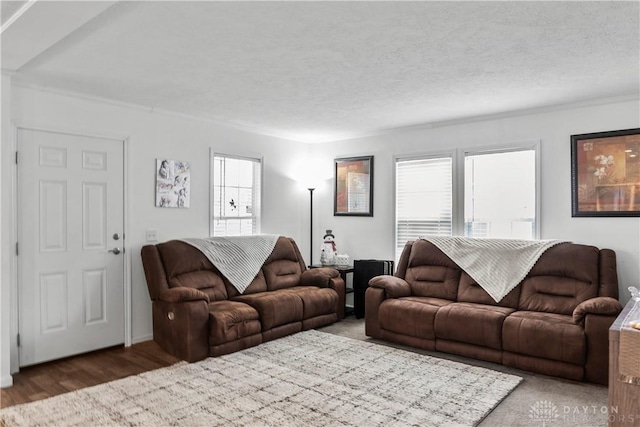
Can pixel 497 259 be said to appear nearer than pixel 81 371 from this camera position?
No

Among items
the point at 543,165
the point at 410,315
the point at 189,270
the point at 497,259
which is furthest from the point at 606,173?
the point at 189,270

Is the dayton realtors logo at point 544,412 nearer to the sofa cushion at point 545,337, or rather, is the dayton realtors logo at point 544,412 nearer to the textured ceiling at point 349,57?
the sofa cushion at point 545,337

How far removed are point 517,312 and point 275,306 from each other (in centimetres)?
229

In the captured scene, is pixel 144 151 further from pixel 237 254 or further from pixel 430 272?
pixel 430 272

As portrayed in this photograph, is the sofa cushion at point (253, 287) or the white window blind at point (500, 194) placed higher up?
the white window blind at point (500, 194)

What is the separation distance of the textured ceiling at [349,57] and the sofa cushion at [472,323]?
1.99m

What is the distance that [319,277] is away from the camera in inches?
215

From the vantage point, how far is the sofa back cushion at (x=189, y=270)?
4535 millimetres

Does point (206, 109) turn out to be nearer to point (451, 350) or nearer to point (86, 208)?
point (86, 208)

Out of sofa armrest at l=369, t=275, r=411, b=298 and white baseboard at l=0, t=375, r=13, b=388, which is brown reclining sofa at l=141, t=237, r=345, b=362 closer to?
sofa armrest at l=369, t=275, r=411, b=298

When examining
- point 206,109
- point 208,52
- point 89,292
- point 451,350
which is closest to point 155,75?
point 208,52

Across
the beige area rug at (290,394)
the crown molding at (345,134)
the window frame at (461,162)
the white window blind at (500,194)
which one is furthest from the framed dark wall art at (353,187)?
the beige area rug at (290,394)

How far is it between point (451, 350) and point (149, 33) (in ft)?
11.7

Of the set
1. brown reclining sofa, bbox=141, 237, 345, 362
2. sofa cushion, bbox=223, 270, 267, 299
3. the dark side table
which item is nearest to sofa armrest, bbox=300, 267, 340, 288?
brown reclining sofa, bbox=141, 237, 345, 362
